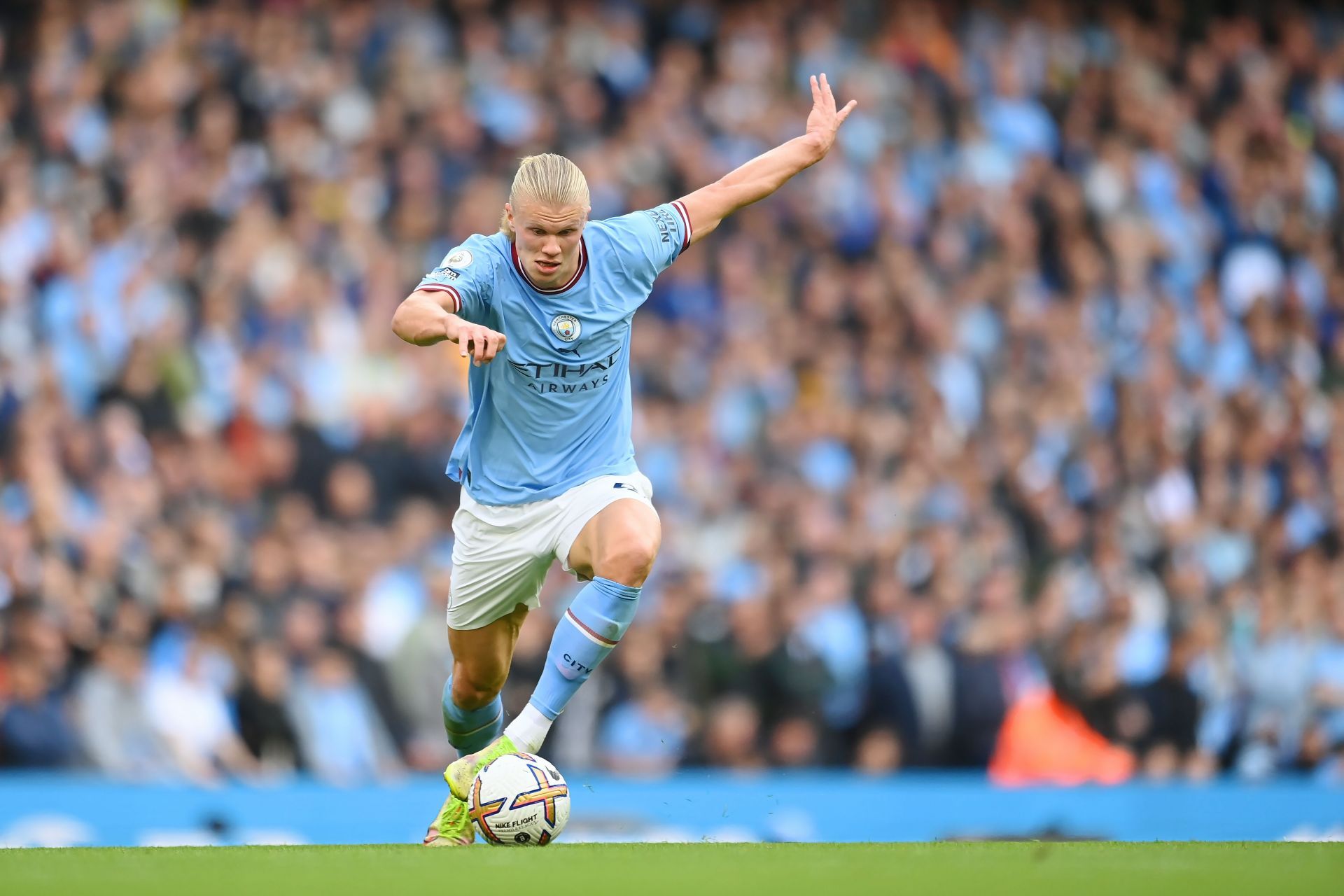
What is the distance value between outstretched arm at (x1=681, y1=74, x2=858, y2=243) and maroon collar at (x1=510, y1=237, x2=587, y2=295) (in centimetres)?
53

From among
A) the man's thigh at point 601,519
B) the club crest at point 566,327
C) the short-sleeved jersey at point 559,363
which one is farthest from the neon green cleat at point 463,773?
the club crest at point 566,327

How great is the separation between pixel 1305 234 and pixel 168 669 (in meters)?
10.6

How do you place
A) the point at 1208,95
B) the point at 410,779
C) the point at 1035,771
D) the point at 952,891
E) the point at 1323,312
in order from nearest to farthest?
the point at 952,891 < the point at 410,779 < the point at 1035,771 < the point at 1323,312 < the point at 1208,95

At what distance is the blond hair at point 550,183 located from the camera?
638cm

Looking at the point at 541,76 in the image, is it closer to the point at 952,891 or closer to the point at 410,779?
the point at 410,779

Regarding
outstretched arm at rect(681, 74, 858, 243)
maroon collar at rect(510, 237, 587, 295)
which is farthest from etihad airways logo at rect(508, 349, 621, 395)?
outstretched arm at rect(681, 74, 858, 243)

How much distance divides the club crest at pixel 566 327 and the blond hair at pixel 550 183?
1.41 feet

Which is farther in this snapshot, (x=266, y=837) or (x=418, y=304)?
(x=266, y=837)

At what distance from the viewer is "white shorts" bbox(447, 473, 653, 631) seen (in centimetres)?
681

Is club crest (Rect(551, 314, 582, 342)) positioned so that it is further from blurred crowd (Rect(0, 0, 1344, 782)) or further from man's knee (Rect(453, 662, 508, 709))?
blurred crowd (Rect(0, 0, 1344, 782))

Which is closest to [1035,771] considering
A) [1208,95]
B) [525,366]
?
[525,366]

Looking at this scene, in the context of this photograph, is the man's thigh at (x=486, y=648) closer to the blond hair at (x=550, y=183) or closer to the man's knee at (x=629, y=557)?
the man's knee at (x=629, y=557)

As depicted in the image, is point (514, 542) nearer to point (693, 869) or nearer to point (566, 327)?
point (566, 327)

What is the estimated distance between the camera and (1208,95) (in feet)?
54.5
